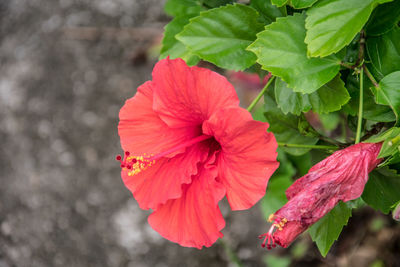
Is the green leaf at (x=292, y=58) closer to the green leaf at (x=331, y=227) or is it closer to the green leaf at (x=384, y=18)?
the green leaf at (x=384, y=18)

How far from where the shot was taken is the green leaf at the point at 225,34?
3.26 feet

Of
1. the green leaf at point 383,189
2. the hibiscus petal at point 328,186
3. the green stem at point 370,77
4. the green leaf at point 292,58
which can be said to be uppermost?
the green leaf at point 292,58

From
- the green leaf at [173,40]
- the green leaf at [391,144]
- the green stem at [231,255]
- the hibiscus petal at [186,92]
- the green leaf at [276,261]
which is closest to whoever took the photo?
the green leaf at [391,144]

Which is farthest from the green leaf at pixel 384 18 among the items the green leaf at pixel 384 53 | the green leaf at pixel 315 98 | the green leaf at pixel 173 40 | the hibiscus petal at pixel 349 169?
the green leaf at pixel 173 40

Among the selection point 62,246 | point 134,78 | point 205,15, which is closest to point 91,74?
point 134,78

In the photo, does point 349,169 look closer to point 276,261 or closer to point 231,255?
point 231,255

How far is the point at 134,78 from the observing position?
2.76 meters

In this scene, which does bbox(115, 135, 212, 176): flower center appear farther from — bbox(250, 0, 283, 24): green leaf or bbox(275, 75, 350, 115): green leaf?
bbox(250, 0, 283, 24): green leaf

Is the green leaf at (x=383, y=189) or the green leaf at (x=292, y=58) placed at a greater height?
the green leaf at (x=292, y=58)

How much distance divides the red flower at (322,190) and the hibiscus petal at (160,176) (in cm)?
27

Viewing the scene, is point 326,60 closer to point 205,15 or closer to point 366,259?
point 205,15

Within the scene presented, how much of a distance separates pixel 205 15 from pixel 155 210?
0.49m

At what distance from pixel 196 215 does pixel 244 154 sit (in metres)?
0.19

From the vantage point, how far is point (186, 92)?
0.98 meters
